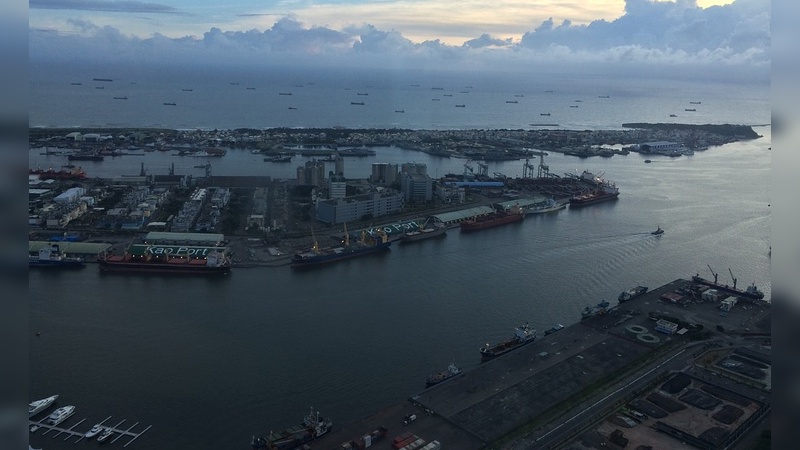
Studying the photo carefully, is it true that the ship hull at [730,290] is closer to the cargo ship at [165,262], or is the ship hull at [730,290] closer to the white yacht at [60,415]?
the cargo ship at [165,262]

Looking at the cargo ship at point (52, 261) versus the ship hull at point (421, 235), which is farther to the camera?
the ship hull at point (421, 235)

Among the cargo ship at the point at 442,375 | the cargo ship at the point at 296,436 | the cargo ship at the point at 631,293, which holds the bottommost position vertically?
the cargo ship at the point at 296,436

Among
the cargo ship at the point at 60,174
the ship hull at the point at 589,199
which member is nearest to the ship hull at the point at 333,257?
the ship hull at the point at 589,199

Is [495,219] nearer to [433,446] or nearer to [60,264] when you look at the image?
[60,264]

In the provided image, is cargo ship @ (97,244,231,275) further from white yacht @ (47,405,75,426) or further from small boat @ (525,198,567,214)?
small boat @ (525,198,567,214)

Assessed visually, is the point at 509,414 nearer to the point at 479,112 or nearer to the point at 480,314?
the point at 480,314

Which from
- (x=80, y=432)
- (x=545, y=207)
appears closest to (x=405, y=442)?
(x=80, y=432)

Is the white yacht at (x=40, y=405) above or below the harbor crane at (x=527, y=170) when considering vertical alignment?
below

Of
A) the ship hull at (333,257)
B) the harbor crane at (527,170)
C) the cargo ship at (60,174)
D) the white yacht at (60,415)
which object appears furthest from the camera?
the harbor crane at (527,170)

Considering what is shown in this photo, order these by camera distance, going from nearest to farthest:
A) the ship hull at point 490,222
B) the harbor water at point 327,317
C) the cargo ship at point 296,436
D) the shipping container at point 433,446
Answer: the shipping container at point 433,446
the cargo ship at point 296,436
the harbor water at point 327,317
the ship hull at point 490,222
